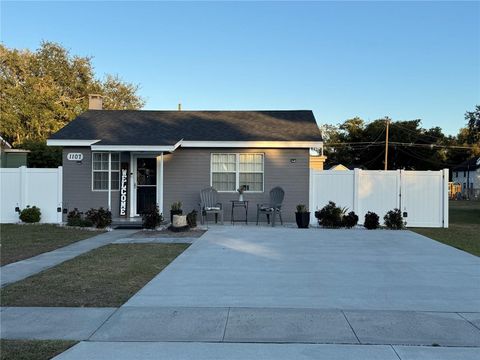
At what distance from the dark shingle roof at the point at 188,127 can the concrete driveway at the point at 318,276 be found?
5.32 meters

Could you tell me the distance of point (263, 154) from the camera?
Answer: 16219mm

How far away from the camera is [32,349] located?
4.45 meters

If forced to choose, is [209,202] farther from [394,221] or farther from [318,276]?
[318,276]

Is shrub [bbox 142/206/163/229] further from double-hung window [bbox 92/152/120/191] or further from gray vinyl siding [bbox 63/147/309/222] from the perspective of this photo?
double-hung window [bbox 92/152/120/191]

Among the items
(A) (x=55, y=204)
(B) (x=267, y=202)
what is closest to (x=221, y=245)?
(B) (x=267, y=202)

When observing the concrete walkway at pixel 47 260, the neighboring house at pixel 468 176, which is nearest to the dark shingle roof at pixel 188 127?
the concrete walkway at pixel 47 260

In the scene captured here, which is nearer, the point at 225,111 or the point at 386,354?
the point at 386,354

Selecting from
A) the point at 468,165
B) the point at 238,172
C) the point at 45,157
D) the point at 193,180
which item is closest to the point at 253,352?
the point at 238,172

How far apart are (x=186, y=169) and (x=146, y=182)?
1.50m

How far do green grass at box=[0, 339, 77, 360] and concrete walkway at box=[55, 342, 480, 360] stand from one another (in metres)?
0.11

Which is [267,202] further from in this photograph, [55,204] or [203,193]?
[55,204]

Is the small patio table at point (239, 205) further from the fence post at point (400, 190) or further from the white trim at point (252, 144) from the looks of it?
the fence post at point (400, 190)

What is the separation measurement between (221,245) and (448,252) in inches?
Answer: 194

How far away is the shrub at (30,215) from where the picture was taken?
51.3 ft
